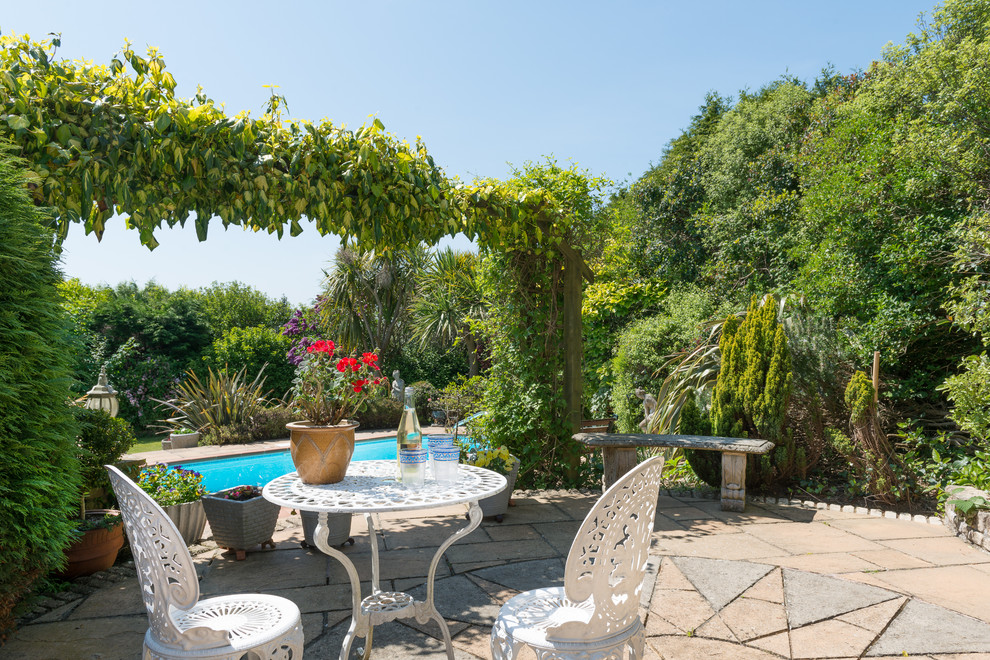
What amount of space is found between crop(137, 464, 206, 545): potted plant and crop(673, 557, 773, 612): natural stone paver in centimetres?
289

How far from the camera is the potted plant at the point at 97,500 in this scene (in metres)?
3.04

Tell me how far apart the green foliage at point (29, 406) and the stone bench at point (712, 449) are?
3385 millimetres

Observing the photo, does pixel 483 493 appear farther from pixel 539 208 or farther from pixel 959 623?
pixel 539 208

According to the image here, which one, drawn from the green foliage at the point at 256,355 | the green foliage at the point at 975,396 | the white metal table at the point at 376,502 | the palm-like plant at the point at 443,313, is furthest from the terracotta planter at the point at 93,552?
the palm-like plant at the point at 443,313

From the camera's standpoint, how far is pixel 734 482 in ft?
14.6

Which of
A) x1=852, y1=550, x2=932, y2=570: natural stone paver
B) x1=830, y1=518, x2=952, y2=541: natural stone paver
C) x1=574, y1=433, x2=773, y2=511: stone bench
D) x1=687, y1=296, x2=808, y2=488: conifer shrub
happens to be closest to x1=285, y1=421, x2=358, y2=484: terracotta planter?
x1=574, y1=433, x2=773, y2=511: stone bench

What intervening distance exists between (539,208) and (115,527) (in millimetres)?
3549

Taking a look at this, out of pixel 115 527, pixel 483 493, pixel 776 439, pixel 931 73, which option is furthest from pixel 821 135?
pixel 115 527

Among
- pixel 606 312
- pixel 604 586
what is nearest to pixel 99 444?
pixel 604 586

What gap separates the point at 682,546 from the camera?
357 cm

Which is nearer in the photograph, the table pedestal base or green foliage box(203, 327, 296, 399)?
the table pedestal base

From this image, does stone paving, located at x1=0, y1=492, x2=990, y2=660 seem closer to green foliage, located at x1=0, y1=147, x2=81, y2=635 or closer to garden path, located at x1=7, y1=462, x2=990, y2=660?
garden path, located at x1=7, y1=462, x2=990, y2=660

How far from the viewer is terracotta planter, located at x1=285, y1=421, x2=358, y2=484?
2.08 metres

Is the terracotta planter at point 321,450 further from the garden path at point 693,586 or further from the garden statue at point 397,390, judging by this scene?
the garden path at point 693,586
